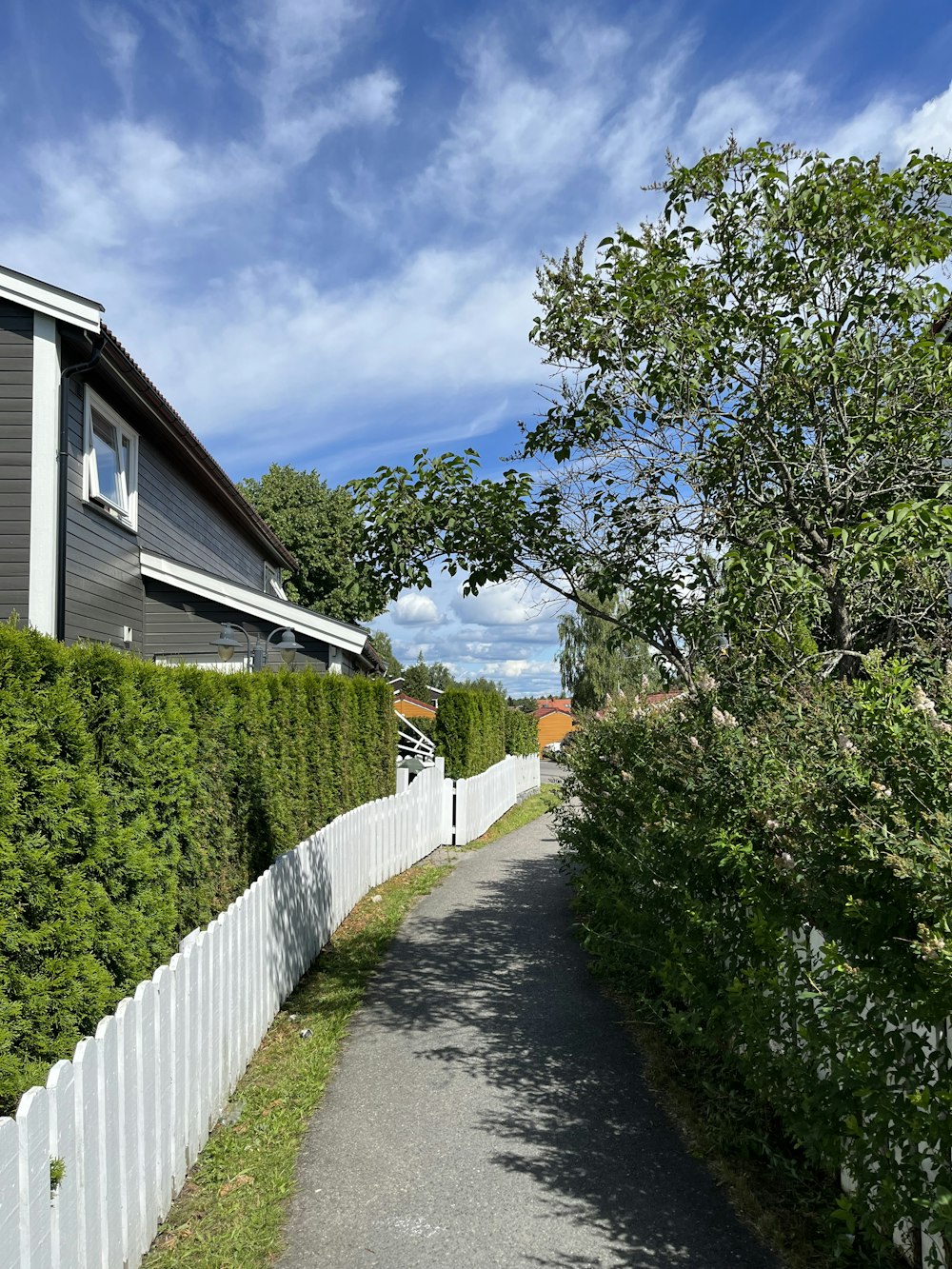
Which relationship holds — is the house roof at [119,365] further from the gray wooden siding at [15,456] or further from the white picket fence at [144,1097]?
the white picket fence at [144,1097]

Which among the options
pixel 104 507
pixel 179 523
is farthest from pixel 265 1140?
pixel 179 523

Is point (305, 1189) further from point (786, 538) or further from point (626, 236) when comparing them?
point (626, 236)

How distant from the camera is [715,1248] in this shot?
3.39 meters

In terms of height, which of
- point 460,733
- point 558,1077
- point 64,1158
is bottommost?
point 558,1077

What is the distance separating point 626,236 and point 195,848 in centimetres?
437

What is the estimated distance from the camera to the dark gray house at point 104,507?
28.8 ft

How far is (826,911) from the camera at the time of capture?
119 inches

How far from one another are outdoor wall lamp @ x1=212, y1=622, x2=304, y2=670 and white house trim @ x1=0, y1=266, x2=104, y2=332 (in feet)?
12.8

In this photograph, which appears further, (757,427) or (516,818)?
(516,818)

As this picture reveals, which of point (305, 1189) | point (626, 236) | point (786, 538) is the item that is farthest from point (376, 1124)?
point (626, 236)

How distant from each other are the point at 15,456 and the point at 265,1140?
23.0 feet

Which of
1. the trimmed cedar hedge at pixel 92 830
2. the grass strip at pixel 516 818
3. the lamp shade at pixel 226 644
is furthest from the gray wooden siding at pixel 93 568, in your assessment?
the grass strip at pixel 516 818

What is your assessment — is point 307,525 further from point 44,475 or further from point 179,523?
point 44,475

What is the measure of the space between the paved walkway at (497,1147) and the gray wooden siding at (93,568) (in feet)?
16.3
